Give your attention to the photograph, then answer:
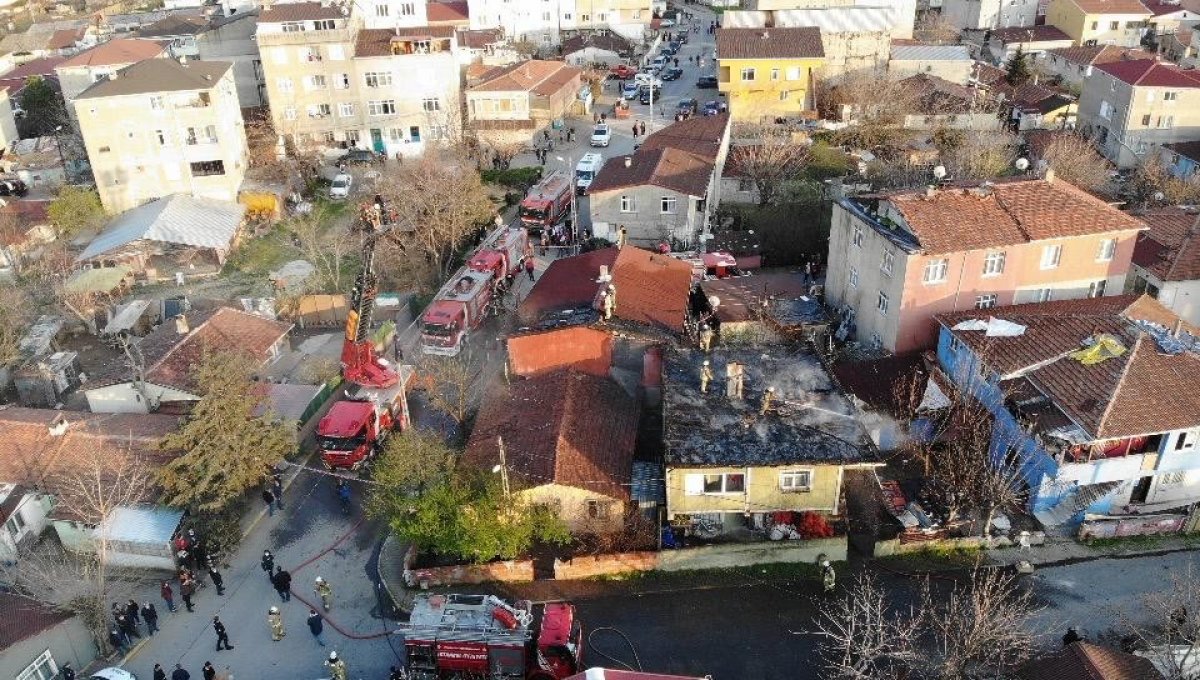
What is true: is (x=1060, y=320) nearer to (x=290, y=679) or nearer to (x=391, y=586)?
(x=391, y=586)

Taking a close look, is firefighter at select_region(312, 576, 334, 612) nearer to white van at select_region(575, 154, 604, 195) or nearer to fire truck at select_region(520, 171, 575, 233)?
fire truck at select_region(520, 171, 575, 233)

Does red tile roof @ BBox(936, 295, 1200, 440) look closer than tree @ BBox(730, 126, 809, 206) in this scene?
Yes

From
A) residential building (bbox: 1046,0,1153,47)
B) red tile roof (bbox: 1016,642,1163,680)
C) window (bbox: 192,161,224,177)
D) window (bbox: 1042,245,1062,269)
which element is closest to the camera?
red tile roof (bbox: 1016,642,1163,680)

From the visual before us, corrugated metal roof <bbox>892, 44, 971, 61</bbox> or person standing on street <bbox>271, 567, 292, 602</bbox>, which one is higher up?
corrugated metal roof <bbox>892, 44, 971, 61</bbox>

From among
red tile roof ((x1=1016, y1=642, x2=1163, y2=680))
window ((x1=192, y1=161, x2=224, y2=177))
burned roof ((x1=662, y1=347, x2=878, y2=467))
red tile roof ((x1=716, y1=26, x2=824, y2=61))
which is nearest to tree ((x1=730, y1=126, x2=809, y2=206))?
red tile roof ((x1=716, y1=26, x2=824, y2=61))

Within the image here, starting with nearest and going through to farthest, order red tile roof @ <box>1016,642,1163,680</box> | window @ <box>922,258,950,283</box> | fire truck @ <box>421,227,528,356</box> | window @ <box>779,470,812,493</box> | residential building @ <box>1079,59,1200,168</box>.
Answer: red tile roof @ <box>1016,642,1163,680</box>, window @ <box>779,470,812,493</box>, window @ <box>922,258,950,283</box>, fire truck @ <box>421,227,528,356</box>, residential building @ <box>1079,59,1200,168</box>

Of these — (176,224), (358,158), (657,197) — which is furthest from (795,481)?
(358,158)

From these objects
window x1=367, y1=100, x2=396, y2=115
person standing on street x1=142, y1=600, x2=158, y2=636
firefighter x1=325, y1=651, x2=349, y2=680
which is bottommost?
person standing on street x1=142, y1=600, x2=158, y2=636
